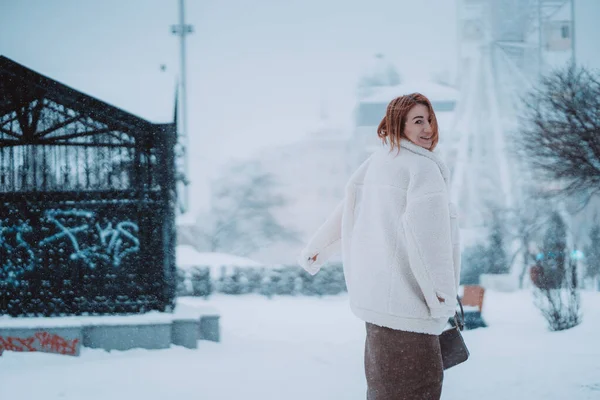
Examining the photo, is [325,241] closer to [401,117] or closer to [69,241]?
[401,117]

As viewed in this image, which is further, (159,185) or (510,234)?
(510,234)

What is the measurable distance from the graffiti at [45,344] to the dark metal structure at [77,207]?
0.42 meters

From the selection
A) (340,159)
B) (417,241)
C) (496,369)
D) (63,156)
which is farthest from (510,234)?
(417,241)

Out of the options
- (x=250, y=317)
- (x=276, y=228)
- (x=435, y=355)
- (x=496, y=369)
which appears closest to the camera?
(x=435, y=355)

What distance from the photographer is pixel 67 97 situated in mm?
6629

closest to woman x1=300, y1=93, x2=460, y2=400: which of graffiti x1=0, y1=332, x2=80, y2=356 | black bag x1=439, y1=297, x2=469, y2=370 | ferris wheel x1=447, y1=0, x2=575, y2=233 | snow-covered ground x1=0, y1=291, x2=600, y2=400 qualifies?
black bag x1=439, y1=297, x2=469, y2=370

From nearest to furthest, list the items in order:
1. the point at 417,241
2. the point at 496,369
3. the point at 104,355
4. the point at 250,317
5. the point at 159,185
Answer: the point at 417,241 → the point at 496,369 → the point at 104,355 → the point at 159,185 → the point at 250,317

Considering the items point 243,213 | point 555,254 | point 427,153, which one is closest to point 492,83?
point 243,213

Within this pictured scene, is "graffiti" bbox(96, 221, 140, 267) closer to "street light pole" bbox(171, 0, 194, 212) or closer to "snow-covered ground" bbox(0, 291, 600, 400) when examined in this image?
"snow-covered ground" bbox(0, 291, 600, 400)

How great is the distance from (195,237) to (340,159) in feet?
18.5

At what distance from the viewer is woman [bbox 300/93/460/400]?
2.01 meters

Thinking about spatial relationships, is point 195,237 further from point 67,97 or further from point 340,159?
point 67,97

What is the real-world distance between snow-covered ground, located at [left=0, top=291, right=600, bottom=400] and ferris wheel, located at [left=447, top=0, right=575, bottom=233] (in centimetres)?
1196

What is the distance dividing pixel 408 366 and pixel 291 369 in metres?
3.80
